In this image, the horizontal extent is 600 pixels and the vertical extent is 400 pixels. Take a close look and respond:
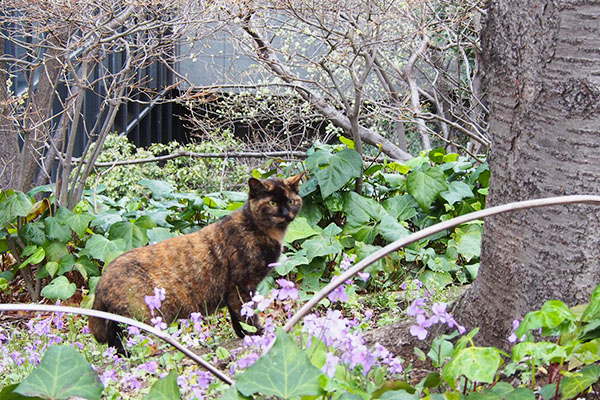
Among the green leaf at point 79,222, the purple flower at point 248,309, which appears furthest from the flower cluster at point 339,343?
the green leaf at point 79,222

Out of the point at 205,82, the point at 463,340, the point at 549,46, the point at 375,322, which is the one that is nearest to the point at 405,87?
the point at 205,82

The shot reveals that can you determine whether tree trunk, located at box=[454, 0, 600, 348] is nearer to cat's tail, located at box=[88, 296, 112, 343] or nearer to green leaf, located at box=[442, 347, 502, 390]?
green leaf, located at box=[442, 347, 502, 390]

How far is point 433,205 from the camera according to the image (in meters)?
5.71

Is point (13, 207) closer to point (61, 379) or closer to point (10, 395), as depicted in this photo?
point (10, 395)

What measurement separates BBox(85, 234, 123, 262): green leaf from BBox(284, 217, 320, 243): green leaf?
1304mm

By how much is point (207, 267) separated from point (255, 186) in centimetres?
58

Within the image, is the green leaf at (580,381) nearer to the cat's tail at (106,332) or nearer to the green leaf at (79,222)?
the cat's tail at (106,332)

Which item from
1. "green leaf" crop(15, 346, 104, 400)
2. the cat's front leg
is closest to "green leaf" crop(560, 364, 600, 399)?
"green leaf" crop(15, 346, 104, 400)

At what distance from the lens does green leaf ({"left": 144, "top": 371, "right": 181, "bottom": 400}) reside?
1.84 metres

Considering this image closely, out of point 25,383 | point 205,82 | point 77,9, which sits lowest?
point 205,82

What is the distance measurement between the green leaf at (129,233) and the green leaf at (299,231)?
1137mm

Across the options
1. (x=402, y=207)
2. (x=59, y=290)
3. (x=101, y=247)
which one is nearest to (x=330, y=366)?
(x=59, y=290)

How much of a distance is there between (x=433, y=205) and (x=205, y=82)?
34.6 ft

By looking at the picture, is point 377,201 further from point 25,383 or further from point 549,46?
point 25,383
